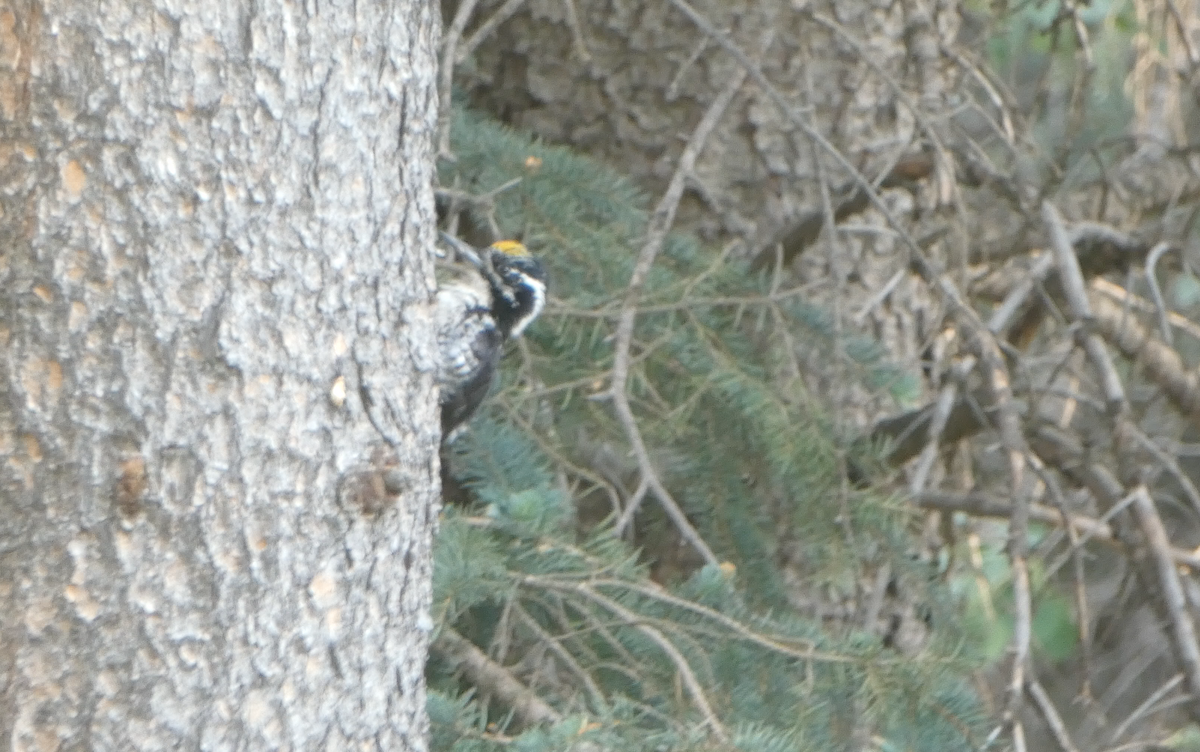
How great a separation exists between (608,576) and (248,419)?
2.33 ft

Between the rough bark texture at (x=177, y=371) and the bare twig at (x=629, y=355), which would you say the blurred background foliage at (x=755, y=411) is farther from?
the rough bark texture at (x=177, y=371)

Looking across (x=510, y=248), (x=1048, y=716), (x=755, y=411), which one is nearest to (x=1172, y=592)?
(x=1048, y=716)

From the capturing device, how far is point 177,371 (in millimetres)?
1440

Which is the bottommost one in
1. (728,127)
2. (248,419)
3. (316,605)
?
(316,605)

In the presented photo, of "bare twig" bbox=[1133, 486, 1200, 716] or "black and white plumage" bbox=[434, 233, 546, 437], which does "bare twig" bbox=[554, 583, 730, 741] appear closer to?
"black and white plumage" bbox=[434, 233, 546, 437]

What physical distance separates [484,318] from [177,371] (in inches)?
46.4

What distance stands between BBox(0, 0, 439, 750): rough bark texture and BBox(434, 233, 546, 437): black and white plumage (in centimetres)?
85

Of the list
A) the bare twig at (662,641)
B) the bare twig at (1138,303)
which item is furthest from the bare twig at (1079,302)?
the bare twig at (662,641)

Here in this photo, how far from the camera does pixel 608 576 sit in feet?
6.73

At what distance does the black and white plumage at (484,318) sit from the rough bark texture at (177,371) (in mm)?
851

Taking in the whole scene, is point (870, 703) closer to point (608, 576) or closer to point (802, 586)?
point (608, 576)

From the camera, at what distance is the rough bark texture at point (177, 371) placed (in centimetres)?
142

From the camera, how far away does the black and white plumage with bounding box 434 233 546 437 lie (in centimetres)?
242

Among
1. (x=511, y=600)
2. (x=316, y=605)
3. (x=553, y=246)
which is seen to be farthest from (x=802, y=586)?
(x=316, y=605)
